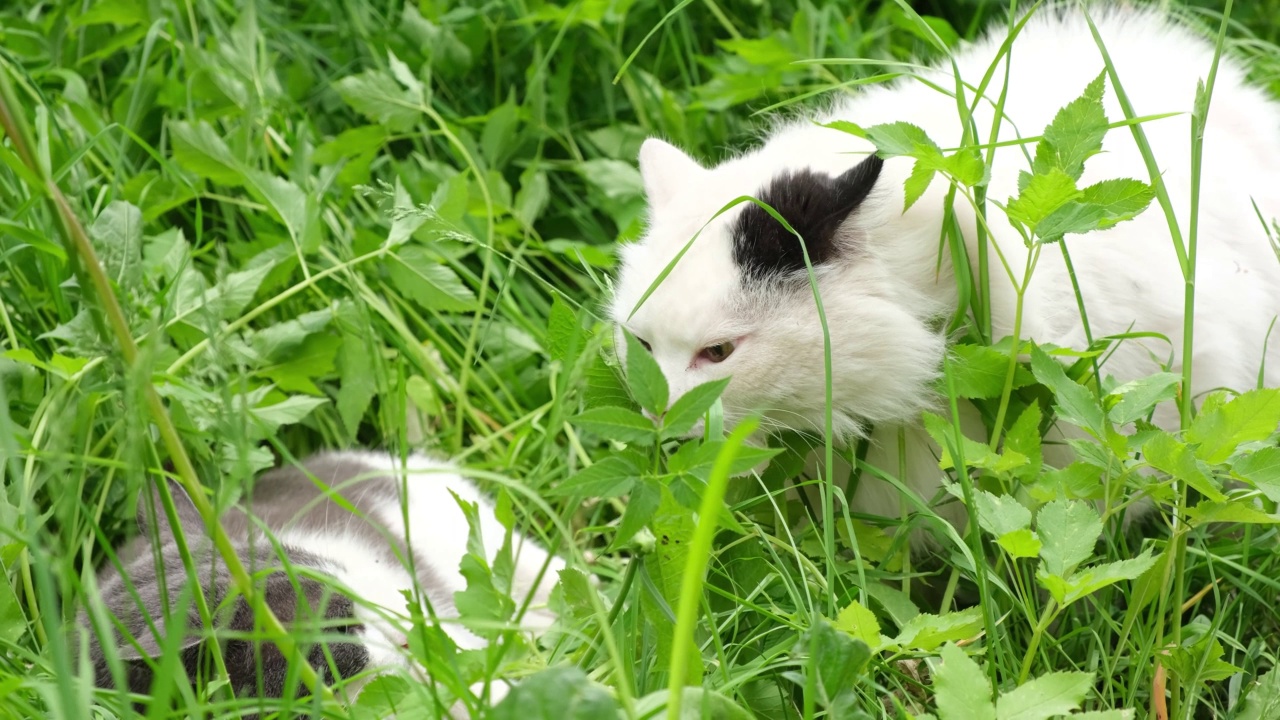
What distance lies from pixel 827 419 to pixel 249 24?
5.84 ft

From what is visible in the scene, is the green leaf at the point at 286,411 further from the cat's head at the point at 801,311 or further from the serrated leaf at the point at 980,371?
the serrated leaf at the point at 980,371

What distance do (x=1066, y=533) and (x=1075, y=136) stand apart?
507mm

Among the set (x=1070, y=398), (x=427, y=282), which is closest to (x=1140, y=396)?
(x=1070, y=398)

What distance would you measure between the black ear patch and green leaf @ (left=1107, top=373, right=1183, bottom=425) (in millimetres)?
429

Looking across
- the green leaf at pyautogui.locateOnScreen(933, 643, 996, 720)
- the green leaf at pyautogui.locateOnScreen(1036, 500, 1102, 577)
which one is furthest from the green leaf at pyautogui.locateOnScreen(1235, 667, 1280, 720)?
the green leaf at pyautogui.locateOnScreen(933, 643, 996, 720)

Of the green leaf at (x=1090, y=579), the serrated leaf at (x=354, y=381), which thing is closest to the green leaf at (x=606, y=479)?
the green leaf at (x=1090, y=579)

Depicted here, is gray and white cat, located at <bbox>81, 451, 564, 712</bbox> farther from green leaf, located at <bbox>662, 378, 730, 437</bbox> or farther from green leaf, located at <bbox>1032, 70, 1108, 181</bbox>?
green leaf, located at <bbox>1032, 70, 1108, 181</bbox>

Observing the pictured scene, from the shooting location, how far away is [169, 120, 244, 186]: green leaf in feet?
7.12

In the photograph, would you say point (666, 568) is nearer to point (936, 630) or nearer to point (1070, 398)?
point (936, 630)

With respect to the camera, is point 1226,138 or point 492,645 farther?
point 1226,138

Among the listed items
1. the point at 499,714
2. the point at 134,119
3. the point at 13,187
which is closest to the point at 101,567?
the point at 13,187

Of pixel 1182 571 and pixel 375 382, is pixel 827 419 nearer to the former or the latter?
pixel 1182 571

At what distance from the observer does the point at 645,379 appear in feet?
3.66

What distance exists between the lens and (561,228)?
2.83m
